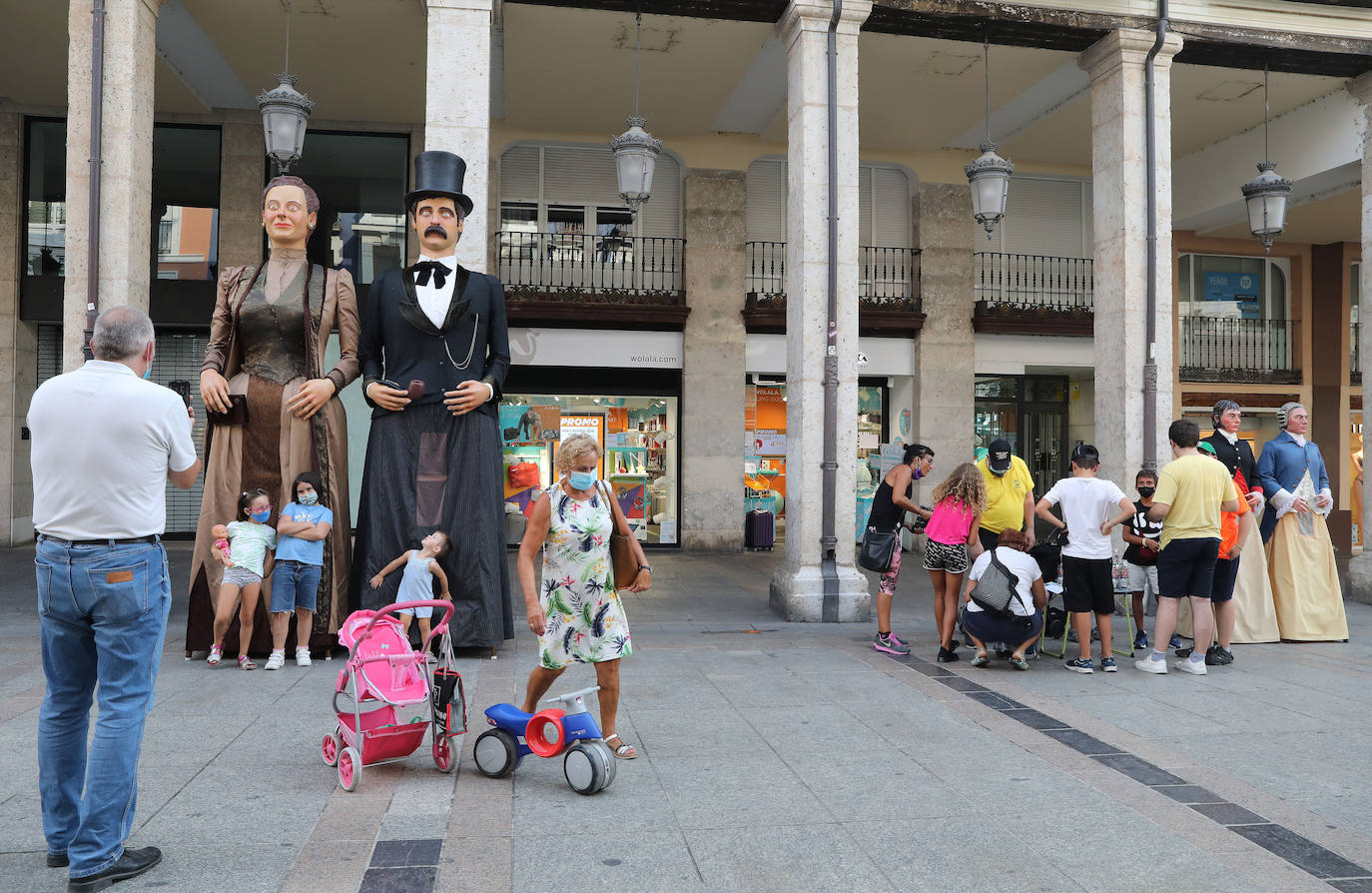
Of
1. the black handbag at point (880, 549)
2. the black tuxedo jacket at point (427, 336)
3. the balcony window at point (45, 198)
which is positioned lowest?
the black handbag at point (880, 549)

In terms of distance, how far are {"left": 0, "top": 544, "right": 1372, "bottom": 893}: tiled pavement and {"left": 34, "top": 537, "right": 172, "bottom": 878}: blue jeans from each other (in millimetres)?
209

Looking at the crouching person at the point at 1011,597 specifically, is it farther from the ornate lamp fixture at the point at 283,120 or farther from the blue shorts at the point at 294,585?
the ornate lamp fixture at the point at 283,120

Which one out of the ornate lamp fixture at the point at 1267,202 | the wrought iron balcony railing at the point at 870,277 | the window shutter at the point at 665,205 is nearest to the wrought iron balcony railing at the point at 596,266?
the window shutter at the point at 665,205

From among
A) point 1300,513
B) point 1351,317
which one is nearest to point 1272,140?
point 1351,317

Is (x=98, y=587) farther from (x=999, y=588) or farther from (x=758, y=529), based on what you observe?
(x=758, y=529)

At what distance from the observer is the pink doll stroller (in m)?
4.28

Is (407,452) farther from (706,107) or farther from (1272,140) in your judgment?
(1272,140)

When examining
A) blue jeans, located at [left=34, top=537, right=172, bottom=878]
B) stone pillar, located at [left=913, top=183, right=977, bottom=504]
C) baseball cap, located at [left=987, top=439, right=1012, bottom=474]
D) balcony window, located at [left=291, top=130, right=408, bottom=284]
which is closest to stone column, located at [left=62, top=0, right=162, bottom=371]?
balcony window, located at [left=291, top=130, right=408, bottom=284]

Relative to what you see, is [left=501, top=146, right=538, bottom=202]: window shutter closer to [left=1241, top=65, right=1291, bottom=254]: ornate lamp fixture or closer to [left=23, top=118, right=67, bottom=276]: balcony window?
[left=23, top=118, right=67, bottom=276]: balcony window

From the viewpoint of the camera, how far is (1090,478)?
7402mm

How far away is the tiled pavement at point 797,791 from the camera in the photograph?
349 centimetres

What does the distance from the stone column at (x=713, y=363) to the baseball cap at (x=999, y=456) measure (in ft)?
Result: 24.2

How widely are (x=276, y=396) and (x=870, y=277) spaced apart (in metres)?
10.8

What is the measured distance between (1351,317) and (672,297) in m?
12.6
